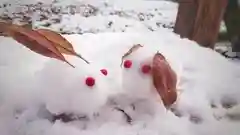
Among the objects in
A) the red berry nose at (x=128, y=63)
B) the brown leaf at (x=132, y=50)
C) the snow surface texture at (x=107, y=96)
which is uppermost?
the brown leaf at (x=132, y=50)

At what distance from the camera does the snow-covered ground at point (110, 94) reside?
57cm

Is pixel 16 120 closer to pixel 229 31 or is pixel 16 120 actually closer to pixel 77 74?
pixel 77 74

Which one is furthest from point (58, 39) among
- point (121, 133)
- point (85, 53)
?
point (121, 133)

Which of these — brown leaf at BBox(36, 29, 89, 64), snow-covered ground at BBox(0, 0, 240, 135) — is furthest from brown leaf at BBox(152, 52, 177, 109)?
brown leaf at BBox(36, 29, 89, 64)

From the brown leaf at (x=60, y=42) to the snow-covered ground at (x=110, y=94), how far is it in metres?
0.02

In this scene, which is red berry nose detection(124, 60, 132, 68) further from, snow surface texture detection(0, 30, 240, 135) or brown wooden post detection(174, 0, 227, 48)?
brown wooden post detection(174, 0, 227, 48)

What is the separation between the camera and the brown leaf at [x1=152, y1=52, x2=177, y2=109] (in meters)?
0.59

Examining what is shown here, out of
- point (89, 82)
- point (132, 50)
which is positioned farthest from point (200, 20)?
point (89, 82)

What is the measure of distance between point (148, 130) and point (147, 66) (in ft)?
0.32

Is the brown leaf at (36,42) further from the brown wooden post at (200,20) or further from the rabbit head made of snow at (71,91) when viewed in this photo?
the brown wooden post at (200,20)

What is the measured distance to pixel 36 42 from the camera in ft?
1.93

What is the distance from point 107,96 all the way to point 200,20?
26 centimetres

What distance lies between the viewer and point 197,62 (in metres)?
0.70

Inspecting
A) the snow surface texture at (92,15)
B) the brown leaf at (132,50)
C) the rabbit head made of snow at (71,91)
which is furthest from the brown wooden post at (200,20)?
the rabbit head made of snow at (71,91)
